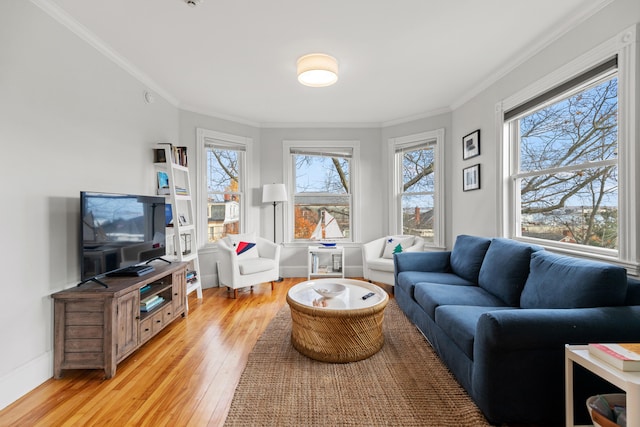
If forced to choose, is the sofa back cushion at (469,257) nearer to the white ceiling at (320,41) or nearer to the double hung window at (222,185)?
the white ceiling at (320,41)

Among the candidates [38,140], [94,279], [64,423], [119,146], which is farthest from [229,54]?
[64,423]

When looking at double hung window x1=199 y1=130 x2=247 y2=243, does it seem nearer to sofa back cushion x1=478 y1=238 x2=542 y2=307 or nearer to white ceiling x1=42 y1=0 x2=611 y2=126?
white ceiling x1=42 y1=0 x2=611 y2=126

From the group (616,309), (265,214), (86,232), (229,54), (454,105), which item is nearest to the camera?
(616,309)

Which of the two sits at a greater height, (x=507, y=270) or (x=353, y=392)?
(x=507, y=270)

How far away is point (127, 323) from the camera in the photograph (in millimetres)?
2111

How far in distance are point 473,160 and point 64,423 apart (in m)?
4.23

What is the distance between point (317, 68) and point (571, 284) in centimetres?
247

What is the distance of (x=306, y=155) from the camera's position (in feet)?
15.6

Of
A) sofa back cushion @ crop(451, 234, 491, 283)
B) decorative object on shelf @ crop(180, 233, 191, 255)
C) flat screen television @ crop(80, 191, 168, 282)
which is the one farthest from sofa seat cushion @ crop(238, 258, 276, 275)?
sofa back cushion @ crop(451, 234, 491, 283)

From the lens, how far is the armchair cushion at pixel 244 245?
402 cm

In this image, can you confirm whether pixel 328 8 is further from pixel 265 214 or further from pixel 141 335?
pixel 265 214

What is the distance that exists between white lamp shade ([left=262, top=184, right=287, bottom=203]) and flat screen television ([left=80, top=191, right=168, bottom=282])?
172cm

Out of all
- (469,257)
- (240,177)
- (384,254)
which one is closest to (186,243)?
(240,177)

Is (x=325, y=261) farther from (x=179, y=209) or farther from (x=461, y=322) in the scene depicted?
(x=461, y=322)
